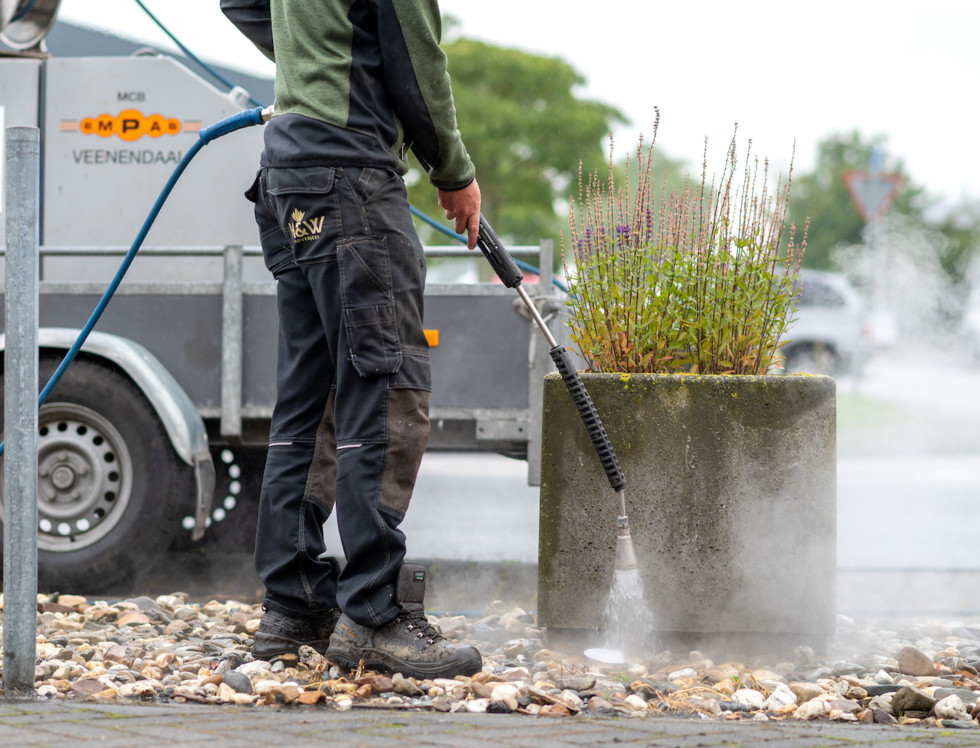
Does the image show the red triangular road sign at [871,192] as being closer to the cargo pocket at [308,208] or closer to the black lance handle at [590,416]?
the black lance handle at [590,416]

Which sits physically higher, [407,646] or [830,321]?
[830,321]

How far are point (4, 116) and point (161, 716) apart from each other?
3.33 metres

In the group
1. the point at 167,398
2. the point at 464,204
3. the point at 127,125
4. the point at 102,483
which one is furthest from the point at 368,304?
the point at 127,125

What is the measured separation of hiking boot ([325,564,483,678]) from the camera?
303 centimetres

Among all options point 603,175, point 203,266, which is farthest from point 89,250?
point 603,175

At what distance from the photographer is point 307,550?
3.33 m

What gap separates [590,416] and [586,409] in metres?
0.02

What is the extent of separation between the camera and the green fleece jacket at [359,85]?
3027 millimetres

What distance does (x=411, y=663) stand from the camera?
302 cm

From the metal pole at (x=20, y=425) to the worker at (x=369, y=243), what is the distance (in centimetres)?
61

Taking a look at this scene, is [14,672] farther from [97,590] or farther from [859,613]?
[859,613]

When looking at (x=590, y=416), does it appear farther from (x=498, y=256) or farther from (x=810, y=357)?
(x=810, y=357)

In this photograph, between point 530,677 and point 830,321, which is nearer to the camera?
point 530,677

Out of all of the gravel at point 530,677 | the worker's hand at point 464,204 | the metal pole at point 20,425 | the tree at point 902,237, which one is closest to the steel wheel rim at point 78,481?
the gravel at point 530,677
